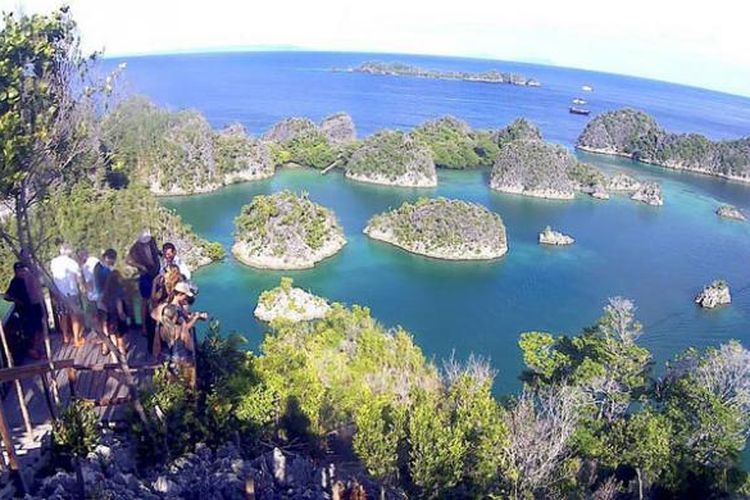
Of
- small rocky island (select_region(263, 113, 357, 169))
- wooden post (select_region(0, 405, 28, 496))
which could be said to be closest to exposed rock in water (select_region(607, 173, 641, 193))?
small rocky island (select_region(263, 113, 357, 169))

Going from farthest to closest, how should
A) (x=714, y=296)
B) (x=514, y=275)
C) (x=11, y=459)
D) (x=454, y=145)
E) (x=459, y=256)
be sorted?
(x=454, y=145) → (x=459, y=256) → (x=514, y=275) → (x=714, y=296) → (x=11, y=459)

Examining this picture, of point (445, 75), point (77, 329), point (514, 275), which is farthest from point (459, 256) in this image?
point (445, 75)

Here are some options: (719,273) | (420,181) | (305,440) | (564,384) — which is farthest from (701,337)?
(420,181)

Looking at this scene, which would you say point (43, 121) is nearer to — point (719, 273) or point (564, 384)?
point (564, 384)

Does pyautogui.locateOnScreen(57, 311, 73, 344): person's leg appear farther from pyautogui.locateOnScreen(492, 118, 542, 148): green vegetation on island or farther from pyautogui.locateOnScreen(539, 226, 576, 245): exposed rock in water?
pyautogui.locateOnScreen(492, 118, 542, 148): green vegetation on island

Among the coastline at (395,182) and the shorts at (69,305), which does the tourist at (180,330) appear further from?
the coastline at (395,182)

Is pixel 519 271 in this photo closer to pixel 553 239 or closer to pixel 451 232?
pixel 451 232

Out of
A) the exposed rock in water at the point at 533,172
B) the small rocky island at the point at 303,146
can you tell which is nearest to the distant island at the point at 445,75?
the small rocky island at the point at 303,146
